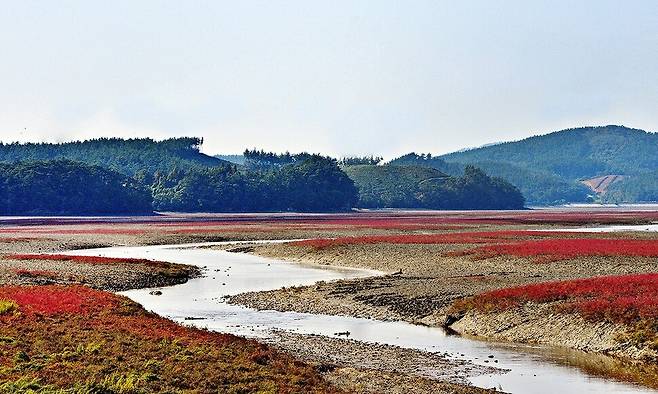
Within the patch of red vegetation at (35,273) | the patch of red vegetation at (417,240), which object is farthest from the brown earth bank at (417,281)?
the patch of red vegetation at (35,273)

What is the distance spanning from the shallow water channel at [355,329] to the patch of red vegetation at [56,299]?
12.2 feet

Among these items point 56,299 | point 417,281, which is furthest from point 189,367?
point 417,281

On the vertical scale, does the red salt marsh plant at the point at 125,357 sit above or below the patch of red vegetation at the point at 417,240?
below

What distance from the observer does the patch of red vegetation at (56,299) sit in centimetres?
3400

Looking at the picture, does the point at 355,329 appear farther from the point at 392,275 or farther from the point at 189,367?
the point at 392,275

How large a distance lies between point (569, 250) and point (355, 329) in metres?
33.3

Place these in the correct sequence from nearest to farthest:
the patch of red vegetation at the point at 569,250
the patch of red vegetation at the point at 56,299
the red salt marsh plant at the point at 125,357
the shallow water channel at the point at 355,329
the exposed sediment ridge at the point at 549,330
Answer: the red salt marsh plant at the point at 125,357 → the shallow water channel at the point at 355,329 → the exposed sediment ridge at the point at 549,330 → the patch of red vegetation at the point at 56,299 → the patch of red vegetation at the point at 569,250

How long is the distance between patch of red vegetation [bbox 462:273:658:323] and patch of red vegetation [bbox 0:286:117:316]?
54.6ft

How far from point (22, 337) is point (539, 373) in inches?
649

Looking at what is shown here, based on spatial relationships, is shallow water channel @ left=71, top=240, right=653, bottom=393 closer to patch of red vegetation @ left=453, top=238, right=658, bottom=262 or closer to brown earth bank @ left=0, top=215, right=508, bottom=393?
brown earth bank @ left=0, top=215, right=508, bottom=393

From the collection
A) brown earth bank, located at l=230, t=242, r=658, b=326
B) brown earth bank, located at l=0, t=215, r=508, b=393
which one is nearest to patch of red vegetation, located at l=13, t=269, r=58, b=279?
brown earth bank, located at l=230, t=242, r=658, b=326

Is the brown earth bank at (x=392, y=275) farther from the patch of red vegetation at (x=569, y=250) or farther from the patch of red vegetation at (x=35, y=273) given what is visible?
the patch of red vegetation at (x=569, y=250)

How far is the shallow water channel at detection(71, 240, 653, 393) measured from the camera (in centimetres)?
2812

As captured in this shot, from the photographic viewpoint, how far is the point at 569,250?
67.4 m
